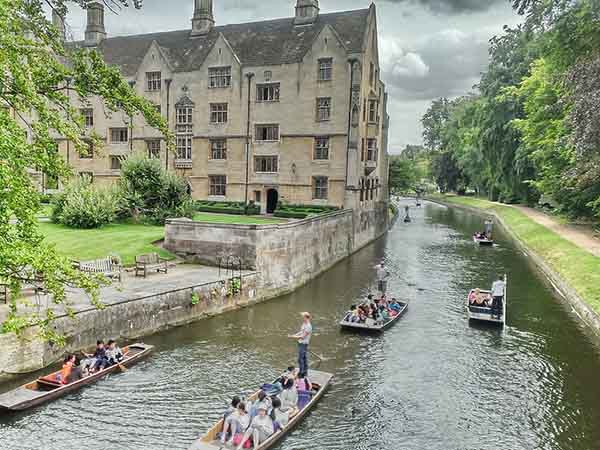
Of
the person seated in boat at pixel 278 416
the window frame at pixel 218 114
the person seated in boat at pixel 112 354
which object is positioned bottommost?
the person seated in boat at pixel 278 416

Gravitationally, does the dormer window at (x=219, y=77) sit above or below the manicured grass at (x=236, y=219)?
above

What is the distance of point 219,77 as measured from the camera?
4659 centimetres

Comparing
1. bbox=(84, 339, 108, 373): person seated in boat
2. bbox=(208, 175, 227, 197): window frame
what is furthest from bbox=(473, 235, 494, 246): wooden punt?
bbox=(84, 339, 108, 373): person seated in boat

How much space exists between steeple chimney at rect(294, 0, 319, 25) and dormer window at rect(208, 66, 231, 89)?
26.0ft

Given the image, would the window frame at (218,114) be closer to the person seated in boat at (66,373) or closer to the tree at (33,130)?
the person seated in boat at (66,373)

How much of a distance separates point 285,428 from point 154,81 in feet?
140

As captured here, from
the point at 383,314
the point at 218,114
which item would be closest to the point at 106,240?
the point at 383,314

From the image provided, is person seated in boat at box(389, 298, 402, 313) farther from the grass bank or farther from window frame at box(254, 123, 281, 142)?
window frame at box(254, 123, 281, 142)

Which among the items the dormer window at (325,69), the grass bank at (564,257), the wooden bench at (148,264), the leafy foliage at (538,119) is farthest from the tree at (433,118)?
the wooden bench at (148,264)

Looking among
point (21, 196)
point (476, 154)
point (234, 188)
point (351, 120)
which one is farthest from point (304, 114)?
point (476, 154)

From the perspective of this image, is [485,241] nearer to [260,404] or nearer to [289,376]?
[289,376]

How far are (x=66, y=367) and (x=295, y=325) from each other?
402 inches

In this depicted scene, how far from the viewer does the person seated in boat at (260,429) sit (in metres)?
12.5

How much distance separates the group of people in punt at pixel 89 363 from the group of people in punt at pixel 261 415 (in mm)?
5438
